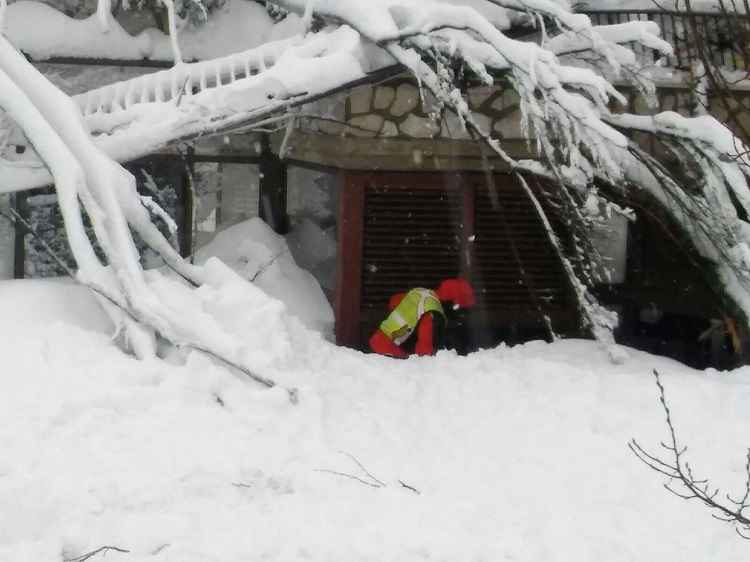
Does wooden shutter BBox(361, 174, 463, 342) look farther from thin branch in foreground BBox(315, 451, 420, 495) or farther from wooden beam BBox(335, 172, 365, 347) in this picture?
thin branch in foreground BBox(315, 451, 420, 495)

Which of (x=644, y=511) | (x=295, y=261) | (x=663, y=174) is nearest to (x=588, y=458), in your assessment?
(x=644, y=511)

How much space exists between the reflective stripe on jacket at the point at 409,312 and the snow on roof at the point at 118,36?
3.01m

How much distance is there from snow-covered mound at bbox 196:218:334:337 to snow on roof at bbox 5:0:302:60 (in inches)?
75.4

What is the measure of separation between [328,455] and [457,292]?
3.74 metres

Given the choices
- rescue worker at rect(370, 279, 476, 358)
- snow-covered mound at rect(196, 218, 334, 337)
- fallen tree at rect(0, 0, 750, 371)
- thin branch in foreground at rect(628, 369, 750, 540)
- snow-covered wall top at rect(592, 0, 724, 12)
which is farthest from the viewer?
snow-covered mound at rect(196, 218, 334, 337)

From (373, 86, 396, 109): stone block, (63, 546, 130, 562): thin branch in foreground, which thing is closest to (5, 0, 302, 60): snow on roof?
(373, 86, 396, 109): stone block

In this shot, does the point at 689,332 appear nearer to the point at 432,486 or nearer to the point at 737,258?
the point at 737,258

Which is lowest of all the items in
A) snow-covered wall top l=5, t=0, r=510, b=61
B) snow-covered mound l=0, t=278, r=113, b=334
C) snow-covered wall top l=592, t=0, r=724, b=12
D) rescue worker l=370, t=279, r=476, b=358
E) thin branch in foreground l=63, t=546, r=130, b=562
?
rescue worker l=370, t=279, r=476, b=358

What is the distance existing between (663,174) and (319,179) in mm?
4009

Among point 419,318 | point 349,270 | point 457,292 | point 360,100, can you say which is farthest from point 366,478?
point 360,100

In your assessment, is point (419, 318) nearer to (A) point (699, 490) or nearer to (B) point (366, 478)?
(B) point (366, 478)

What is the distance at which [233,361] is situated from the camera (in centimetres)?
667

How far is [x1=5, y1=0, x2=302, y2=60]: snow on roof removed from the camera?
10.4m

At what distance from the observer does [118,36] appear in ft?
34.5
